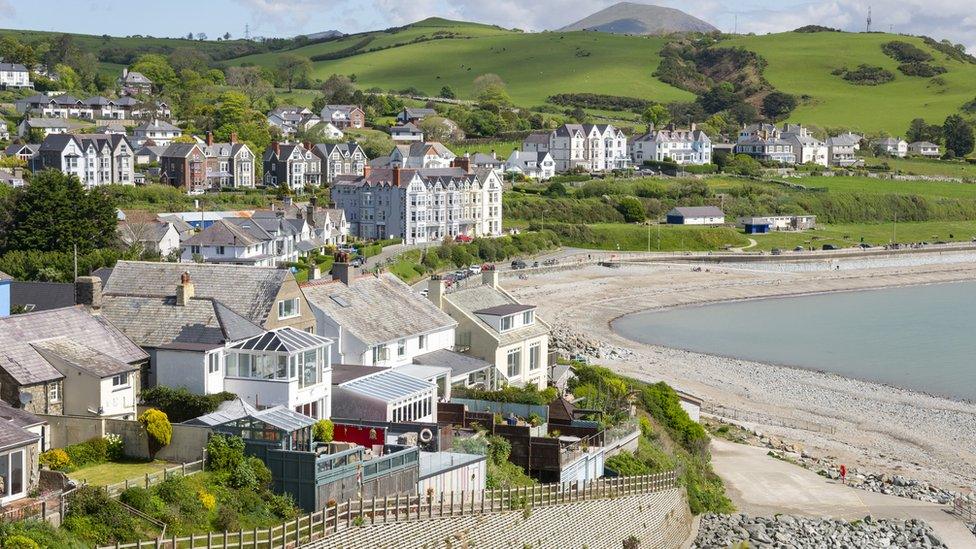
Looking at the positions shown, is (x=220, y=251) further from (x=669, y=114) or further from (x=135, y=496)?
(x=669, y=114)

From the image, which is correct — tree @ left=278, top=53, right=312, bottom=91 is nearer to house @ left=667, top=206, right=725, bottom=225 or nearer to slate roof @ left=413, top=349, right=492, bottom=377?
house @ left=667, top=206, right=725, bottom=225

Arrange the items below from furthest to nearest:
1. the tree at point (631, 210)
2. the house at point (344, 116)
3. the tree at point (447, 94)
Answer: the tree at point (447, 94) < the house at point (344, 116) < the tree at point (631, 210)

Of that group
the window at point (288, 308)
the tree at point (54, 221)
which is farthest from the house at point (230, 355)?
the tree at point (54, 221)

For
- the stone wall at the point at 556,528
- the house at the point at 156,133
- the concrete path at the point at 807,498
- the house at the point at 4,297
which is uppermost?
the house at the point at 156,133

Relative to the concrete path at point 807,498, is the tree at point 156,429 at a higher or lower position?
higher

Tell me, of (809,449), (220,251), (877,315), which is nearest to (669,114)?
(877,315)

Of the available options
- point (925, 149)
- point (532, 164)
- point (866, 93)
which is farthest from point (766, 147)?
point (866, 93)

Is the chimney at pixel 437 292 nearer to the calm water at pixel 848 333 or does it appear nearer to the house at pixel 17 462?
the house at pixel 17 462
